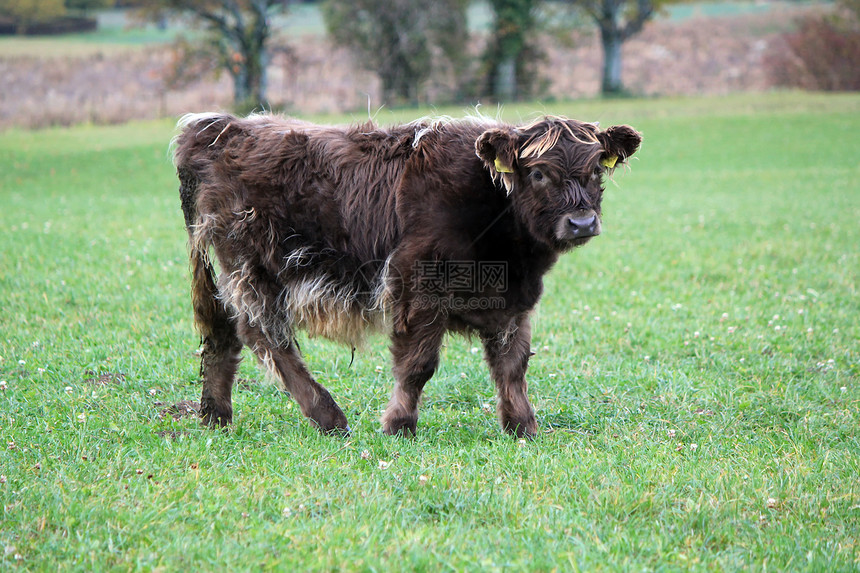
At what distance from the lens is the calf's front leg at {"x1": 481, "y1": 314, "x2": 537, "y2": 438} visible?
5340 mm

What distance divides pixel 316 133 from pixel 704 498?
342cm

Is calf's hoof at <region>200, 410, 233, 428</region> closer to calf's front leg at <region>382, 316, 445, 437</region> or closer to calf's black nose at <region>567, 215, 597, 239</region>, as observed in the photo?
calf's front leg at <region>382, 316, 445, 437</region>

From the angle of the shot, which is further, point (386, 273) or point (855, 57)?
point (855, 57)

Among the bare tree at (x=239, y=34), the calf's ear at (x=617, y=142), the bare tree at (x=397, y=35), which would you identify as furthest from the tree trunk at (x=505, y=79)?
the calf's ear at (x=617, y=142)

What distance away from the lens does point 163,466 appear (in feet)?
14.9

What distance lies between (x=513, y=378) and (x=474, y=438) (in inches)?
19.4

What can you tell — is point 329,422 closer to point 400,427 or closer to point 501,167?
point 400,427

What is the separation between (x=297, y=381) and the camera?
17.4ft

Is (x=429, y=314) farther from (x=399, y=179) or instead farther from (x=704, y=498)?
(x=704, y=498)

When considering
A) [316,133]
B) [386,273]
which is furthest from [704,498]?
[316,133]

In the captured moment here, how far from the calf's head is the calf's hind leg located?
179 centimetres

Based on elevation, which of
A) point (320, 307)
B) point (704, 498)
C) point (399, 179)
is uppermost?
point (399, 179)

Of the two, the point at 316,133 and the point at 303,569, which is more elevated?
the point at 316,133

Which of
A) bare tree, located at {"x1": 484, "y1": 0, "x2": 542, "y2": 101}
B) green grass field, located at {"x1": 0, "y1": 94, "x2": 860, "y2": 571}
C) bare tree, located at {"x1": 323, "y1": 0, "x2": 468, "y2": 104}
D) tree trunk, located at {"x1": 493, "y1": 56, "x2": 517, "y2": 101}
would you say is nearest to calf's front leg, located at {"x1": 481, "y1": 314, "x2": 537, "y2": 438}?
green grass field, located at {"x1": 0, "y1": 94, "x2": 860, "y2": 571}
